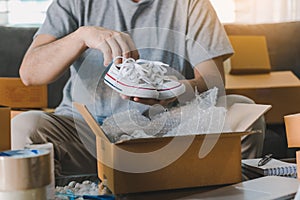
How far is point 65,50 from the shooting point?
1412 mm

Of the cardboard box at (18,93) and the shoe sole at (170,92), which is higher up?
the shoe sole at (170,92)

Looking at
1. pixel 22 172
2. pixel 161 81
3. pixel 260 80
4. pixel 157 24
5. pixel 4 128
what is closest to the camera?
pixel 22 172

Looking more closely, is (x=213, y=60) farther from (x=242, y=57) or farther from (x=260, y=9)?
(x=260, y=9)

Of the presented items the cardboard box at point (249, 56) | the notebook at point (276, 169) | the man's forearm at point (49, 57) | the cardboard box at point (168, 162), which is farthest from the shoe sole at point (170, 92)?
the cardboard box at point (249, 56)

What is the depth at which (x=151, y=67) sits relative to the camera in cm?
104

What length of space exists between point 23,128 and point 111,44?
31cm

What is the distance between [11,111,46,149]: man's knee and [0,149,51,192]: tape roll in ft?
2.05

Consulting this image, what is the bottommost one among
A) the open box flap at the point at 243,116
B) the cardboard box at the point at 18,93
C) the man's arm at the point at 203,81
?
the cardboard box at the point at 18,93

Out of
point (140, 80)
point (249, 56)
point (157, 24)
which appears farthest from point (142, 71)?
point (249, 56)

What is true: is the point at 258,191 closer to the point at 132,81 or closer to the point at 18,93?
the point at 132,81

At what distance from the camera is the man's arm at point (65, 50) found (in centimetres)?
117

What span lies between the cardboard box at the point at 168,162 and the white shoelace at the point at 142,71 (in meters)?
0.10

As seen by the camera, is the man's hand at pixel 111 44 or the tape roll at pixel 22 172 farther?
the man's hand at pixel 111 44

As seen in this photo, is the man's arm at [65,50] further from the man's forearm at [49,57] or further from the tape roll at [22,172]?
the tape roll at [22,172]
